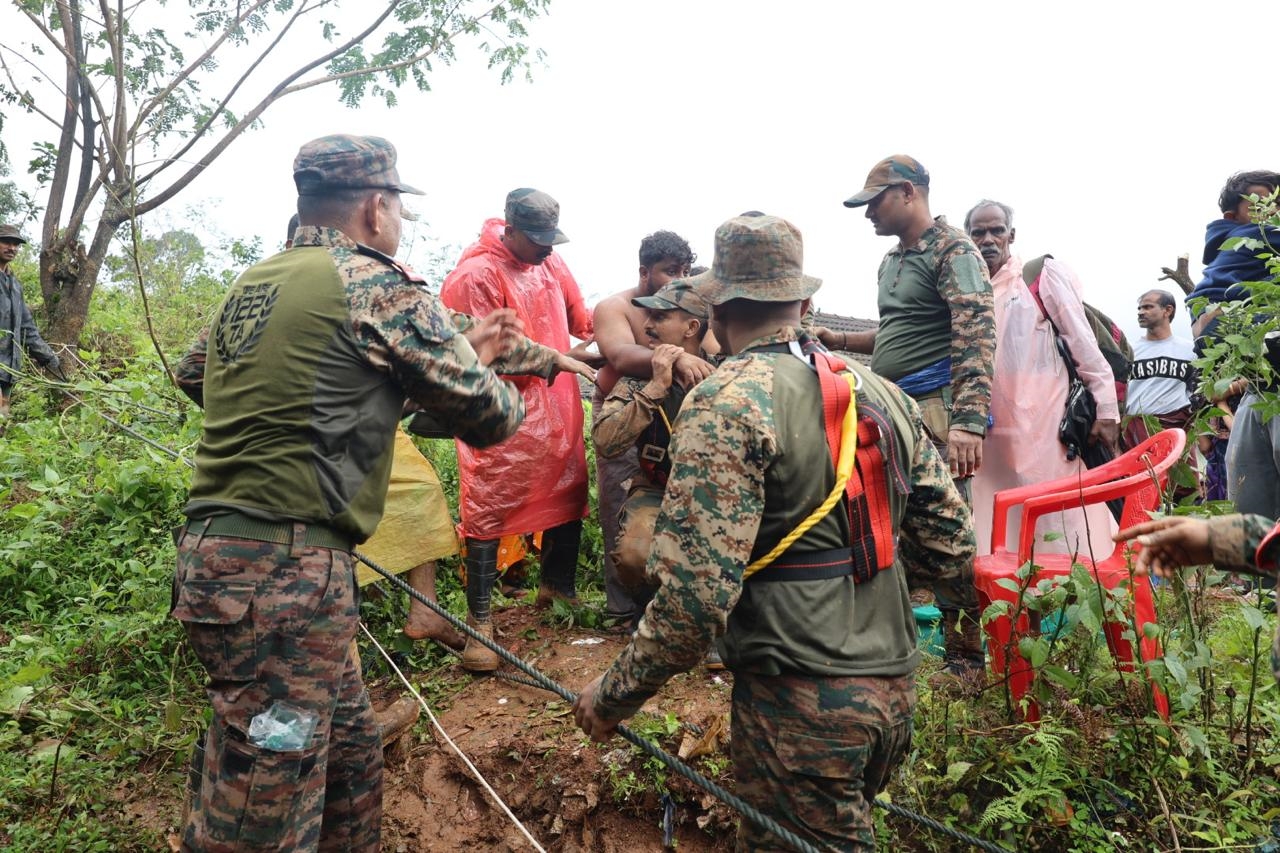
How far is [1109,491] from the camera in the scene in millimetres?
3266

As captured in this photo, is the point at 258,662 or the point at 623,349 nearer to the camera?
the point at 258,662

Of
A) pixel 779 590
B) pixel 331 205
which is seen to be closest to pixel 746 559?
pixel 779 590

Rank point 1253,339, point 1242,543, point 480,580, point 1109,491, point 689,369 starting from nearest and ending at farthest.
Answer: point 1242,543 < point 1253,339 < point 1109,491 < point 689,369 < point 480,580

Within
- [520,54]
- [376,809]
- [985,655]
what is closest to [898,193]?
[985,655]

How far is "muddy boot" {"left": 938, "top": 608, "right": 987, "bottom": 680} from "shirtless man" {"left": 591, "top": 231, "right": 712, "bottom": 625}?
59.4 inches

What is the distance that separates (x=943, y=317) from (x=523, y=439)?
6.81ft

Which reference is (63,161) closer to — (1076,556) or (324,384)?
(324,384)

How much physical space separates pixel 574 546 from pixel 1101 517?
102 inches

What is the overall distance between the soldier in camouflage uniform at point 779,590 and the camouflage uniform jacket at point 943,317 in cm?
177

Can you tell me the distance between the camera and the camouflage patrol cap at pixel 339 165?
254 centimetres

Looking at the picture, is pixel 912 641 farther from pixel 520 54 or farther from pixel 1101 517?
pixel 520 54

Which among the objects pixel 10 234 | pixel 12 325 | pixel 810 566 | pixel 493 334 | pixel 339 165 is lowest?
pixel 810 566

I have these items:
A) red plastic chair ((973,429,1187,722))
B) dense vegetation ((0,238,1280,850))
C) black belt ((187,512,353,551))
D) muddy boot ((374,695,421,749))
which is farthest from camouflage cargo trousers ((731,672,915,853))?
muddy boot ((374,695,421,749))

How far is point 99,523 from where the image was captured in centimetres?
509
